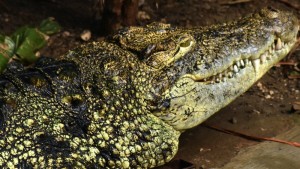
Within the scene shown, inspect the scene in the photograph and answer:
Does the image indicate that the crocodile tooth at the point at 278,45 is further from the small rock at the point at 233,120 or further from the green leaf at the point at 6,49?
the green leaf at the point at 6,49

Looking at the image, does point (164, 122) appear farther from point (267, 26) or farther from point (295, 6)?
point (295, 6)

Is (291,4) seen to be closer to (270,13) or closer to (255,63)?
(270,13)

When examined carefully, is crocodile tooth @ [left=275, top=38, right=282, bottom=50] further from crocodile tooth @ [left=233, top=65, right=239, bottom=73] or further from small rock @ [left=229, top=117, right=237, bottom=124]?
small rock @ [left=229, top=117, right=237, bottom=124]

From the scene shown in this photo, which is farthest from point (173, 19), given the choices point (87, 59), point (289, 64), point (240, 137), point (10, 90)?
point (10, 90)

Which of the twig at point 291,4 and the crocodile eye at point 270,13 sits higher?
the crocodile eye at point 270,13

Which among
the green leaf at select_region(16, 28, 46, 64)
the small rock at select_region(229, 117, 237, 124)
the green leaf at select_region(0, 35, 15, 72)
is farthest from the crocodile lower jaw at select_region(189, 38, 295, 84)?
the green leaf at select_region(16, 28, 46, 64)

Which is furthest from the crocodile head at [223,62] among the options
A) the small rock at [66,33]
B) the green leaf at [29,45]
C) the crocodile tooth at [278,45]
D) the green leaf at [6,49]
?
the small rock at [66,33]

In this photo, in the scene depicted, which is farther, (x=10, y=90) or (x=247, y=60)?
(x=247, y=60)

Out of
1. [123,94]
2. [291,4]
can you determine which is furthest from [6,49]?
[291,4]
